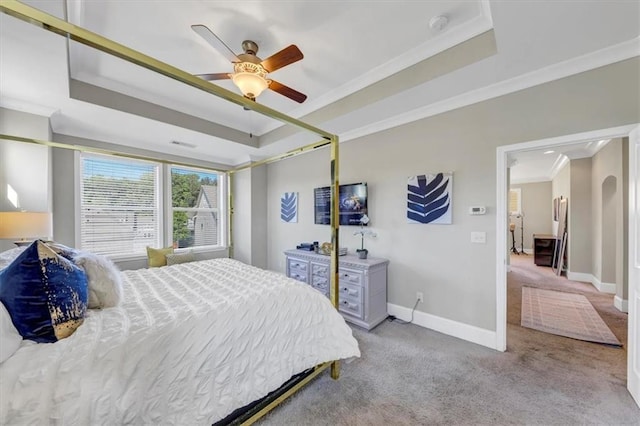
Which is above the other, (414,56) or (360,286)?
(414,56)

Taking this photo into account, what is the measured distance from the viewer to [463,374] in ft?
6.97

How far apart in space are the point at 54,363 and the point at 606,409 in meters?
3.22

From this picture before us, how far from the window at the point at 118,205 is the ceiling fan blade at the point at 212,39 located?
3.03 meters

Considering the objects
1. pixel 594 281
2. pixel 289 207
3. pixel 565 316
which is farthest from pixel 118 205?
pixel 594 281

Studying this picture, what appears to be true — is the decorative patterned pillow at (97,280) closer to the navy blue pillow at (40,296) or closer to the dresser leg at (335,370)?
the navy blue pillow at (40,296)

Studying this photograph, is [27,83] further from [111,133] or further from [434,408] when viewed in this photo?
[434,408]

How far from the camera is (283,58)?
192cm

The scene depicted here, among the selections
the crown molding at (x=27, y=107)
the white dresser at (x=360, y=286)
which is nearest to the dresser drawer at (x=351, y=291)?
the white dresser at (x=360, y=286)

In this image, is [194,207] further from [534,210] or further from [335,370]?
[534,210]

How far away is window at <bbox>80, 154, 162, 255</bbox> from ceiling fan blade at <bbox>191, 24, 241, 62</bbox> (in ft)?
9.95

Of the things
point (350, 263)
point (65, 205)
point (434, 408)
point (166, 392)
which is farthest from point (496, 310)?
point (65, 205)

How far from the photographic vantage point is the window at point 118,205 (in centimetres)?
358

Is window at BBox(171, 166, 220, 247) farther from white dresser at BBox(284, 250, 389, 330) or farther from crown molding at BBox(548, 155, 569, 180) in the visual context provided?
crown molding at BBox(548, 155, 569, 180)

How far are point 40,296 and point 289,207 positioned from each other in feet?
12.2
